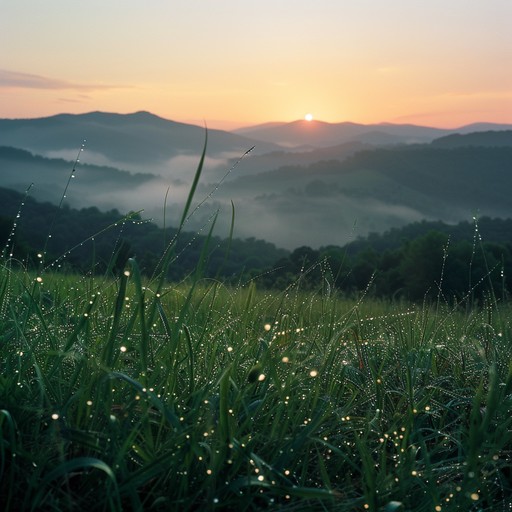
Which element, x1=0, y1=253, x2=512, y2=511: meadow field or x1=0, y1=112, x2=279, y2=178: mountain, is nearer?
x1=0, y1=253, x2=512, y2=511: meadow field

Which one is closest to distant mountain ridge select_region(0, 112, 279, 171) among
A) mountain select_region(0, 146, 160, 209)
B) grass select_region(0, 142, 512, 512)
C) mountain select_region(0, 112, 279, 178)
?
mountain select_region(0, 112, 279, 178)

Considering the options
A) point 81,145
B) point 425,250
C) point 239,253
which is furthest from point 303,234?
point 81,145

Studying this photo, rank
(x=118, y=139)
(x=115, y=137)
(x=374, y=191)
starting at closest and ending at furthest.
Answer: (x=374, y=191) < (x=115, y=137) < (x=118, y=139)

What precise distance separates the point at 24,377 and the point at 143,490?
56 centimetres

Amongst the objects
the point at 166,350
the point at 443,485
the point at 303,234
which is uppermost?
the point at 166,350

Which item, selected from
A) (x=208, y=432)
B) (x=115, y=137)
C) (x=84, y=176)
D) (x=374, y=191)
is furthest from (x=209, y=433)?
(x=115, y=137)

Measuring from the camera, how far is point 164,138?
162 meters

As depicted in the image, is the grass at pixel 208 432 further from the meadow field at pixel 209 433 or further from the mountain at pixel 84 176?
the mountain at pixel 84 176

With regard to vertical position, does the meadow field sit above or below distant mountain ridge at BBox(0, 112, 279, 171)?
below

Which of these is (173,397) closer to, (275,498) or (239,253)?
(275,498)

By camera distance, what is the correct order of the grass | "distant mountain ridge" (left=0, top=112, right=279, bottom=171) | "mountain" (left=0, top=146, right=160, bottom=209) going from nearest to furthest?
1. the grass
2. "mountain" (left=0, top=146, right=160, bottom=209)
3. "distant mountain ridge" (left=0, top=112, right=279, bottom=171)

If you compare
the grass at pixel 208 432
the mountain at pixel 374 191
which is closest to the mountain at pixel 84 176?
the mountain at pixel 374 191

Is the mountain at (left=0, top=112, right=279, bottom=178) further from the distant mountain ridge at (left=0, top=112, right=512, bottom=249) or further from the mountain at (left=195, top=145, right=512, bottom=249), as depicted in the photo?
the mountain at (left=195, top=145, right=512, bottom=249)

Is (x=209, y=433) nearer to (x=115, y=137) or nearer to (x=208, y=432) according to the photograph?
(x=208, y=432)
